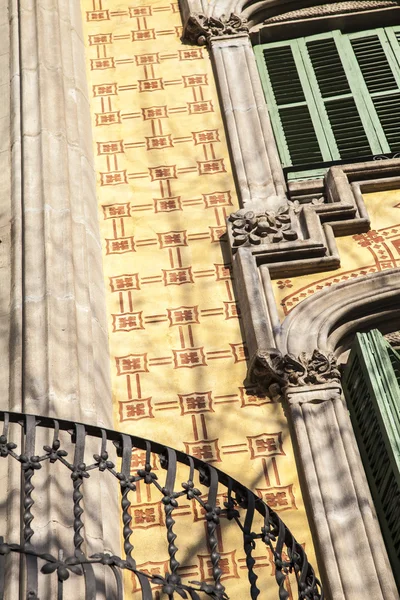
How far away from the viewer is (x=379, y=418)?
7098 mm

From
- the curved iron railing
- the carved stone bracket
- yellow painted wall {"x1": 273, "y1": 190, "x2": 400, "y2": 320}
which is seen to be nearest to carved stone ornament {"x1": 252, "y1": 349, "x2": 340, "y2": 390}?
yellow painted wall {"x1": 273, "y1": 190, "x2": 400, "y2": 320}

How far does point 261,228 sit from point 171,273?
0.75m

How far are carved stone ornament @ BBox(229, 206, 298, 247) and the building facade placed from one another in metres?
0.02

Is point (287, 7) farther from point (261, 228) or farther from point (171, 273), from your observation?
point (171, 273)

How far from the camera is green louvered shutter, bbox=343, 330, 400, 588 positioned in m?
6.83

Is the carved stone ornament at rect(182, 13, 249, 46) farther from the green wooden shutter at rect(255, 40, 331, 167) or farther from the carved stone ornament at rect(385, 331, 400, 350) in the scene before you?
the carved stone ornament at rect(385, 331, 400, 350)

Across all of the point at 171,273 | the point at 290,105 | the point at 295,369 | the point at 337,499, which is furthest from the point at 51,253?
the point at 290,105

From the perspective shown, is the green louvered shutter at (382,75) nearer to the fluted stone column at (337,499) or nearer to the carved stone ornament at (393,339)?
the carved stone ornament at (393,339)

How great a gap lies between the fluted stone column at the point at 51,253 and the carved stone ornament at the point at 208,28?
1.01 meters

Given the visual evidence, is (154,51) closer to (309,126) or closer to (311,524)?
(309,126)

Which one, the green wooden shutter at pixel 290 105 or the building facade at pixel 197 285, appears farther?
the green wooden shutter at pixel 290 105

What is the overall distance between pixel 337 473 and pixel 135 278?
2337 mm

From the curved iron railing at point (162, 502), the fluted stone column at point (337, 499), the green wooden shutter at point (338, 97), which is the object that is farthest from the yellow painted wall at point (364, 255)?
the curved iron railing at point (162, 502)

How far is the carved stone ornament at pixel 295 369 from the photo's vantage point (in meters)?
7.56
